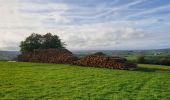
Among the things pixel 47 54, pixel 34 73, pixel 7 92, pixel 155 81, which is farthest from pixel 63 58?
pixel 7 92

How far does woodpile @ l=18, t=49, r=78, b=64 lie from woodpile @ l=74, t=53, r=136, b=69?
970mm

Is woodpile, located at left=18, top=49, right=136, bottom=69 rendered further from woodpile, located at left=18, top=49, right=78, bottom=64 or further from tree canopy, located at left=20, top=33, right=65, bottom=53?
tree canopy, located at left=20, top=33, right=65, bottom=53

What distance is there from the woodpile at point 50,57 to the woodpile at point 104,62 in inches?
38.2

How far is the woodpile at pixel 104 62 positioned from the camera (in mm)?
24422

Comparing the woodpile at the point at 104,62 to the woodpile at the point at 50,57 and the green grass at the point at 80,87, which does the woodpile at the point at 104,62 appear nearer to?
the woodpile at the point at 50,57

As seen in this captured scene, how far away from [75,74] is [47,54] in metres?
8.94

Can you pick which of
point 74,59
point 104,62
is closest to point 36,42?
point 74,59

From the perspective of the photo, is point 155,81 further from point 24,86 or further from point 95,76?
point 24,86

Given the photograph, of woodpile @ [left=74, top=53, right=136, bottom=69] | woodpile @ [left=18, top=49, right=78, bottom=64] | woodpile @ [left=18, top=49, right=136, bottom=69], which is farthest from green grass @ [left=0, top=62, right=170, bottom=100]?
woodpile @ [left=18, top=49, right=78, bottom=64]

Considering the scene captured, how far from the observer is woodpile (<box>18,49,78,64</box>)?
26.9 meters

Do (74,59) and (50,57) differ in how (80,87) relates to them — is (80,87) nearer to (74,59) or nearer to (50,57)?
(74,59)

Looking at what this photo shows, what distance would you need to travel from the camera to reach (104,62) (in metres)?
25.0

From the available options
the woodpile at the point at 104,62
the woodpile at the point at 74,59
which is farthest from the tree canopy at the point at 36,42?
the woodpile at the point at 104,62

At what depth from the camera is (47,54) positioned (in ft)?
92.5
